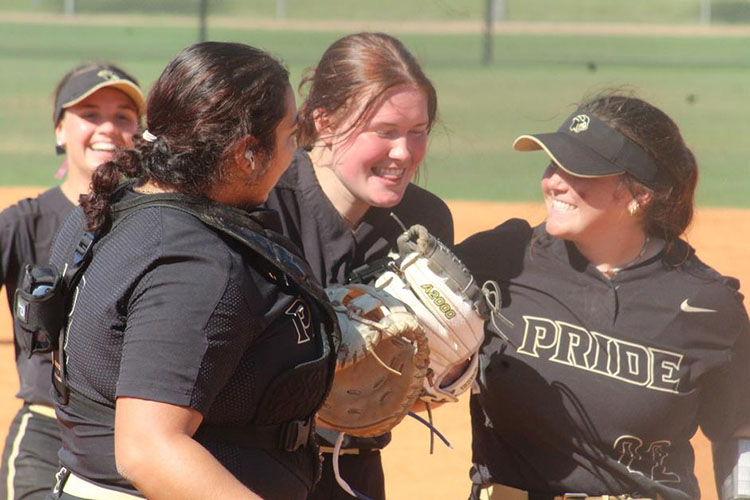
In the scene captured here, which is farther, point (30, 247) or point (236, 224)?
point (30, 247)

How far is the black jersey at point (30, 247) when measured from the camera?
13.0 ft

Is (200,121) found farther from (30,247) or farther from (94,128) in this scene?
(94,128)

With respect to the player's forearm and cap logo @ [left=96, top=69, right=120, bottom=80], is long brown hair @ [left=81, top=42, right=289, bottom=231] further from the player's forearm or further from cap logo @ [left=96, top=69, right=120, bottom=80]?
cap logo @ [left=96, top=69, right=120, bottom=80]

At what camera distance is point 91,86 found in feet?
14.5

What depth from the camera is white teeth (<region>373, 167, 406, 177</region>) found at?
326 centimetres

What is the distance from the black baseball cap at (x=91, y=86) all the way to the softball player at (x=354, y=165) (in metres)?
1.31

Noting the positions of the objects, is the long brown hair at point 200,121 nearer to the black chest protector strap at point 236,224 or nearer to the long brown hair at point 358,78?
the black chest protector strap at point 236,224

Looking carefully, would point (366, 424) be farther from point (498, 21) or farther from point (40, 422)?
point (498, 21)

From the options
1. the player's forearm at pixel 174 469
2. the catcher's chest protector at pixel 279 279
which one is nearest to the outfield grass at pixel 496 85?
the catcher's chest protector at pixel 279 279

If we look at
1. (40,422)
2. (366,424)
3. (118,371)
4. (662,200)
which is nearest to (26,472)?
(40,422)

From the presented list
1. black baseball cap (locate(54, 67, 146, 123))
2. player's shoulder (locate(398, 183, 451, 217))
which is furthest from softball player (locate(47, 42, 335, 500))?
black baseball cap (locate(54, 67, 146, 123))

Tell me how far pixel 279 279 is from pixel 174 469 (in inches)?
17.2

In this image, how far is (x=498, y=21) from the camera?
114 feet

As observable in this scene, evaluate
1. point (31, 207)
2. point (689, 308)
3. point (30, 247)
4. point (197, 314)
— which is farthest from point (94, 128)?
point (197, 314)
